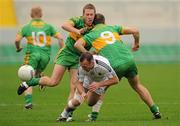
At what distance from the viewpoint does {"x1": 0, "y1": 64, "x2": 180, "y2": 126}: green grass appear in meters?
15.5

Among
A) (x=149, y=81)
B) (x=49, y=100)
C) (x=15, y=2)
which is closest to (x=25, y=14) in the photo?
(x=15, y=2)

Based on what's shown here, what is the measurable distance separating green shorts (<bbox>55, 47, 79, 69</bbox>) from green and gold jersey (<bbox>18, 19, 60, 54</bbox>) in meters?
3.08

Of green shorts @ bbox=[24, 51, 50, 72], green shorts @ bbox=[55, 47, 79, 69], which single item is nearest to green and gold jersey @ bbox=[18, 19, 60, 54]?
green shorts @ bbox=[24, 51, 50, 72]

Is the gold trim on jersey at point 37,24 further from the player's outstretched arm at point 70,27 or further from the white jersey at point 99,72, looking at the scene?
the white jersey at point 99,72

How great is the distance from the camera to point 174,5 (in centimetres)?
4638

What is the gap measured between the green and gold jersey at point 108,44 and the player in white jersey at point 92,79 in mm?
392

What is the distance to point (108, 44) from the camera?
15469 mm

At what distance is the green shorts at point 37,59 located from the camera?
2020 centimetres

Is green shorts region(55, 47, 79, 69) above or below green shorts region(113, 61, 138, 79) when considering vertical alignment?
below

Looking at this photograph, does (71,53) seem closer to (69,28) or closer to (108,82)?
(69,28)

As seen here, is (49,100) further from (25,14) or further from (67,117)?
(25,14)

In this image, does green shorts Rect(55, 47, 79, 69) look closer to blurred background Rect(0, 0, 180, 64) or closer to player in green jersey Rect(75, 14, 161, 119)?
player in green jersey Rect(75, 14, 161, 119)

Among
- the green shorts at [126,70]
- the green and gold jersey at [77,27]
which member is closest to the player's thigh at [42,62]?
the green and gold jersey at [77,27]

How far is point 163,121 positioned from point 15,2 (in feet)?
103
